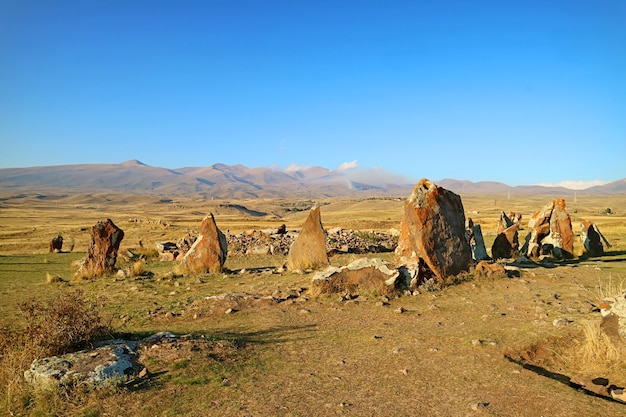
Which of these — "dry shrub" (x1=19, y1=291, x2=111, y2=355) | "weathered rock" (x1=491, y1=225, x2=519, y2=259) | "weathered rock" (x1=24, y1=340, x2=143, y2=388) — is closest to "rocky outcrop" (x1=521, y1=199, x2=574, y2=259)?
"weathered rock" (x1=491, y1=225, x2=519, y2=259)

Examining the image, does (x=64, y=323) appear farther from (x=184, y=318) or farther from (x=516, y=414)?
(x=516, y=414)

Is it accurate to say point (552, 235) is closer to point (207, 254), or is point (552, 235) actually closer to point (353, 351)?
point (207, 254)

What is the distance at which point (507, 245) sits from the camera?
19234mm

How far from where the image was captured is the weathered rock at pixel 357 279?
1133 cm

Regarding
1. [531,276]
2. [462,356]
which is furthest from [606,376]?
[531,276]

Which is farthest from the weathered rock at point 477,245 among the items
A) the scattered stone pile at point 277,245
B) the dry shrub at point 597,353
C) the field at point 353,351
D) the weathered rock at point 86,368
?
the weathered rock at point 86,368

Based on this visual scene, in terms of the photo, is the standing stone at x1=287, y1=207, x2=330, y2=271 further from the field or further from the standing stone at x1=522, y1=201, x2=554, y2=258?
the standing stone at x1=522, y1=201, x2=554, y2=258

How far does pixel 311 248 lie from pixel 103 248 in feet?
25.1

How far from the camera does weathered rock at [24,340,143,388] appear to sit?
5703 mm

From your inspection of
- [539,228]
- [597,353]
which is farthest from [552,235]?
[597,353]

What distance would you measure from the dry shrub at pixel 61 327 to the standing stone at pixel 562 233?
56.9 feet

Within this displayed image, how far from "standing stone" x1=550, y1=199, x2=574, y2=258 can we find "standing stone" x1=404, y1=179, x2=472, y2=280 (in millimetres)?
7344

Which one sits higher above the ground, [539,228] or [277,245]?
[539,228]

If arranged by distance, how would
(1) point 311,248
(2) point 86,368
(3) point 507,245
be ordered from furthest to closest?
(3) point 507,245 < (1) point 311,248 < (2) point 86,368
